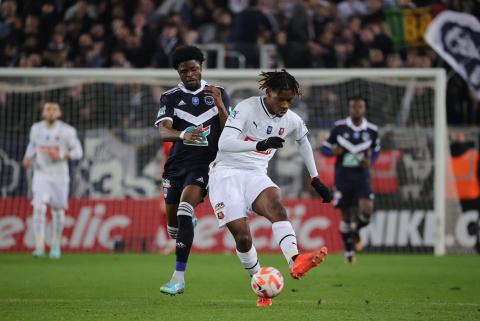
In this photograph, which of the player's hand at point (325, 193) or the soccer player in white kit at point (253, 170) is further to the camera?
the player's hand at point (325, 193)

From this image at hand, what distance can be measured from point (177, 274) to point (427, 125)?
11070 millimetres

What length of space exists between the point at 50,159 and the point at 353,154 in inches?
201

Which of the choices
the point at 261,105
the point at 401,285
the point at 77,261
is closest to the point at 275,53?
the point at 77,261

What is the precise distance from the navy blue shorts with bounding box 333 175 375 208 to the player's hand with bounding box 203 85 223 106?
21.2ft

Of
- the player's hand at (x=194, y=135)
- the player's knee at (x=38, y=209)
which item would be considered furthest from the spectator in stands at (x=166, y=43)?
the player's hand at (x=194, y=135)

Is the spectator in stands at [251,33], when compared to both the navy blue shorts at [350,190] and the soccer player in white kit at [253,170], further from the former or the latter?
the soccer player in white kit at [253,170]

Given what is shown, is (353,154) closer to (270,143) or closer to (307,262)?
(270,143)

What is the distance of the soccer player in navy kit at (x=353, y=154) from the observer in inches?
635

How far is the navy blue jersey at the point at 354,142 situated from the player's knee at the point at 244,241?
23.6ft

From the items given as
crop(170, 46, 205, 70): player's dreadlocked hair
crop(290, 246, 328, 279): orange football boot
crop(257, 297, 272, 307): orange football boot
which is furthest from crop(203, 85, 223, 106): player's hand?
crop(290, 246, 328, 279): orange football boot

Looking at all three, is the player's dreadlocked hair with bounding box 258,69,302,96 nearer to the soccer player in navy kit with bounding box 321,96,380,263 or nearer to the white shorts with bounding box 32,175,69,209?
the soccer player in navy kit with bounding box 321,96,380,263

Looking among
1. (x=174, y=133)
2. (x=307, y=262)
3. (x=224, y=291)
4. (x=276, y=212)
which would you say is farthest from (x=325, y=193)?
(x=224, y=291)

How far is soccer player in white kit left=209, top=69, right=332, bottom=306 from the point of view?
29.1ft

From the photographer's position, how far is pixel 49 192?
17.1m
